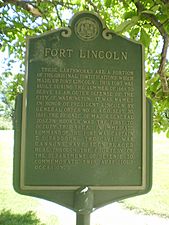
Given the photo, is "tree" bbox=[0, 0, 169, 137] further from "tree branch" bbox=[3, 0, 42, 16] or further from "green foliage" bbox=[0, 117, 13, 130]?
"green foliage" bbox=[0, 117, 13, 130]

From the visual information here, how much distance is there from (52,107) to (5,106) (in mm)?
59614

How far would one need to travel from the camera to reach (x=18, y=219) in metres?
6.92

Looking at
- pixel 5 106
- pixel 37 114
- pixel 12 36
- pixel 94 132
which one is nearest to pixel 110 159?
pixel 94 132

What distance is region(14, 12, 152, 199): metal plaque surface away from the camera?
12.3 feet

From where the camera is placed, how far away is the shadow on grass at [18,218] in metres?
6.71

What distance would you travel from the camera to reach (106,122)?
3816mm

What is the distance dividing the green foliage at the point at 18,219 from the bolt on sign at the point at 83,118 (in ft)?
10.9

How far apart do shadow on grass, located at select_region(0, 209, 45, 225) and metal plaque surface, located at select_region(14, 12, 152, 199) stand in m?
A: 3.36

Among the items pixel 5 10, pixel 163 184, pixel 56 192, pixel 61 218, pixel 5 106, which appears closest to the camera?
pixel 56 192

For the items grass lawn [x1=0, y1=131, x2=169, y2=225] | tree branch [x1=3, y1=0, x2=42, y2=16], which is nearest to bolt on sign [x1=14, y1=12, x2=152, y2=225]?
grass lawn [x1=0, y1=131, x2=169, y2=225]

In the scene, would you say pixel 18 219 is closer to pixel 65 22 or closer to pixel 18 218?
pixel 18 218

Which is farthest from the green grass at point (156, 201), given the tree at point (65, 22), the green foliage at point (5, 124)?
the green foliage at point (5, 124)

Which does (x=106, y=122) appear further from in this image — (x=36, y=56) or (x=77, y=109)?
(x=36, y=56)

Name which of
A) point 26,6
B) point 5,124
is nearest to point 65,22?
point 26,6
